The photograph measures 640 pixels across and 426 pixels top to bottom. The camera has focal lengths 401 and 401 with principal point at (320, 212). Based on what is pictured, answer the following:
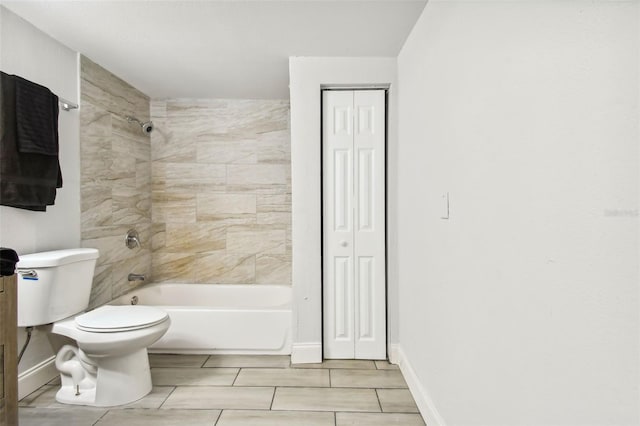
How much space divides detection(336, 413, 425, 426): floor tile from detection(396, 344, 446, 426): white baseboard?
58 millimetres

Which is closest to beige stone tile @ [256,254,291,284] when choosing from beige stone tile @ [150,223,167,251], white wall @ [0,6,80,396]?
beige stone tile @ [150,223,167,251]

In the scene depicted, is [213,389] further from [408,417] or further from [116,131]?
[116,131]

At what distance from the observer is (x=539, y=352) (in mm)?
989

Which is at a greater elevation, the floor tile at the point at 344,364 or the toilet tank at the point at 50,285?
the toilet tank at the point at 50,285

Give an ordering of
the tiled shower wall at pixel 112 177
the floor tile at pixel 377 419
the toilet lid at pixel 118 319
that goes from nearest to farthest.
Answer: the floor tile at pixel 377 419 → the toilet lid at pixel 118 319 → the tiled shower wall at pixel 112 177

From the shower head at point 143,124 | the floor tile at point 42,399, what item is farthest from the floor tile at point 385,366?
the shower head at point 143,124

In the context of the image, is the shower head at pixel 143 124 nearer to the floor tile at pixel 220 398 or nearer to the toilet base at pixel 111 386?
the toilet base at pixel 111 386

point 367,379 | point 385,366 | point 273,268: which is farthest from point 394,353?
point 273,268

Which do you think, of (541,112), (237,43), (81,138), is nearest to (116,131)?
(81,138)

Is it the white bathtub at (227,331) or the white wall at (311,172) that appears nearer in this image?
the white wall at (311,172)

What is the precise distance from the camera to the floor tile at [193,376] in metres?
2.47

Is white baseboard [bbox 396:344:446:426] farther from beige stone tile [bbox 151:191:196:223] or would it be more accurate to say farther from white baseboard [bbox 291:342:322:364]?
beige stone tile [bbox 151:191:196:223]

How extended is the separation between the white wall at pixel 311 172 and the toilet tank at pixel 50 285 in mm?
1327

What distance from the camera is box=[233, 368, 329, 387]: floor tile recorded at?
246cm
